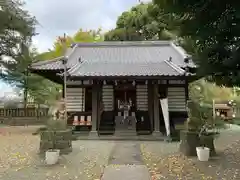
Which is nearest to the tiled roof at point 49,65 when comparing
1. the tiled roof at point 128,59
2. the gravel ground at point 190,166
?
the tiled roof at point 128,59

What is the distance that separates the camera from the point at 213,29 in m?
4.34

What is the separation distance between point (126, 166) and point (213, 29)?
4.05m

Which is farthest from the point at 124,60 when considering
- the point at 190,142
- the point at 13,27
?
the point at 190,142

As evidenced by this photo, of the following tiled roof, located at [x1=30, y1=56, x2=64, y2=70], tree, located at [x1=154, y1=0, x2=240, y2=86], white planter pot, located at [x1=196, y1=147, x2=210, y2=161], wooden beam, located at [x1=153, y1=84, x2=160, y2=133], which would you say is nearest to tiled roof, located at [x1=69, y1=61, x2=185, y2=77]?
tiled roof, located at [x1=30, y1=56, x2=64, y2=70]

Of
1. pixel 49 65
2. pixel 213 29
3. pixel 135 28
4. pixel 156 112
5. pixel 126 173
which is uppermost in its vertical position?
pixel 135 28

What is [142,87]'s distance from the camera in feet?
49.6

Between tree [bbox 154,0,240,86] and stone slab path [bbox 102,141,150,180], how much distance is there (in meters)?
2.60

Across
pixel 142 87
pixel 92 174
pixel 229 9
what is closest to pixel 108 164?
pixel 92 174

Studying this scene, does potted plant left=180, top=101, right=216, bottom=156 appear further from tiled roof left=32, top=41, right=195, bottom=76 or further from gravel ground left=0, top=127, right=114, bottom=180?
tiled roof left=32, top=41, right=195, bottom=76

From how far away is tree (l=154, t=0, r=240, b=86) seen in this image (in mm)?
4090

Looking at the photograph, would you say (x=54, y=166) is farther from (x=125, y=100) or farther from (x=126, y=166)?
(x=125, y=100)

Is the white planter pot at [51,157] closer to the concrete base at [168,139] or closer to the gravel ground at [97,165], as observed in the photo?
the gravel ground at [97,165]

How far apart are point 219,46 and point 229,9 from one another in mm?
969

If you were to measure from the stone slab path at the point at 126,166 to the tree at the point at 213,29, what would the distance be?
8.53 feet
